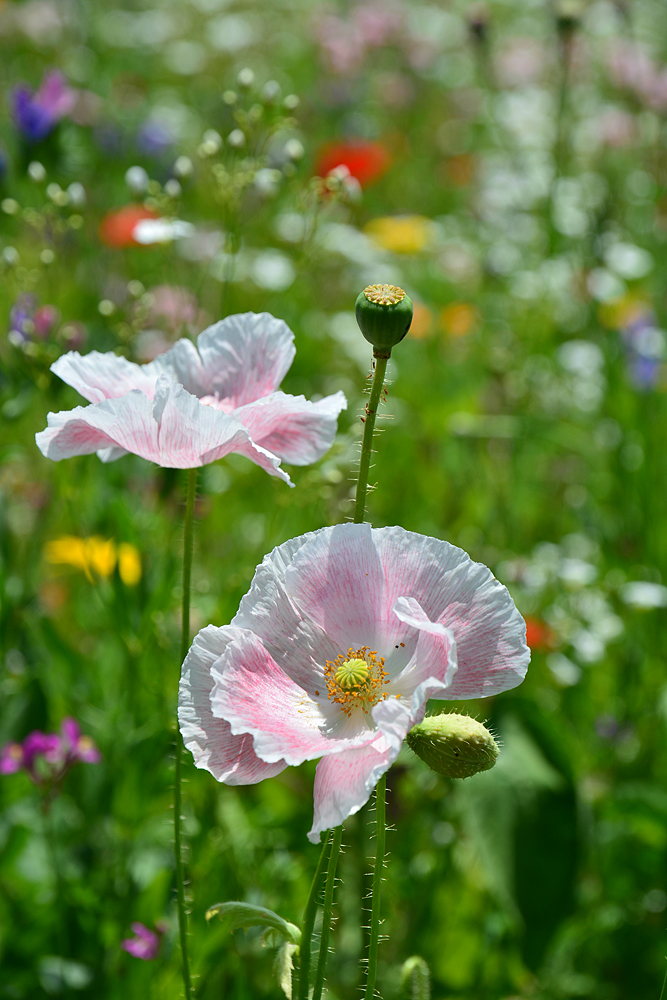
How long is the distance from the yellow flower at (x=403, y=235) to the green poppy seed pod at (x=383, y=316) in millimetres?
2642

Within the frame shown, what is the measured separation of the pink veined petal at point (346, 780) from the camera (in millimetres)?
635

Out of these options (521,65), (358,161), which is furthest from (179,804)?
(521,65)

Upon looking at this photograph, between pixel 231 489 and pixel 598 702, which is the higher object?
pixel 231 489

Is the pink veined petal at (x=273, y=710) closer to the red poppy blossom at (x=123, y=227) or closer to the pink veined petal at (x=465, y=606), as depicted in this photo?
the pink veined petal at (x=465, y=606)

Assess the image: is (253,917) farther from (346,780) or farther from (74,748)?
(74,748)

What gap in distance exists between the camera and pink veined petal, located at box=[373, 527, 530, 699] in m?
0.72

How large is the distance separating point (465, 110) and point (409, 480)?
3799mm

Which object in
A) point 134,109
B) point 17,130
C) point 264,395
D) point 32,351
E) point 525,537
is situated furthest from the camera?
point 134,109

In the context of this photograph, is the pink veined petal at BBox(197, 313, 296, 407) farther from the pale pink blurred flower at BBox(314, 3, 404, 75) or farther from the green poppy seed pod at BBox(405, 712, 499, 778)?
the pale pink blurred flower at BBox(314, 3, 404, 75)

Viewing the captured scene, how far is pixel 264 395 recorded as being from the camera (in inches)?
38.4

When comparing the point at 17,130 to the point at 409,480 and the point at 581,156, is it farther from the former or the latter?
the point at 581,156

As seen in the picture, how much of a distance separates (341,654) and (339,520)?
559mm

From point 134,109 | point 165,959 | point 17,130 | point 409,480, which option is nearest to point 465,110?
point 134,109

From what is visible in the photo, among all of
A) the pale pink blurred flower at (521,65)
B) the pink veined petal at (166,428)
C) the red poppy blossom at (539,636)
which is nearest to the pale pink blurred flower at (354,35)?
the pale pink blurred flower at (521,65)
